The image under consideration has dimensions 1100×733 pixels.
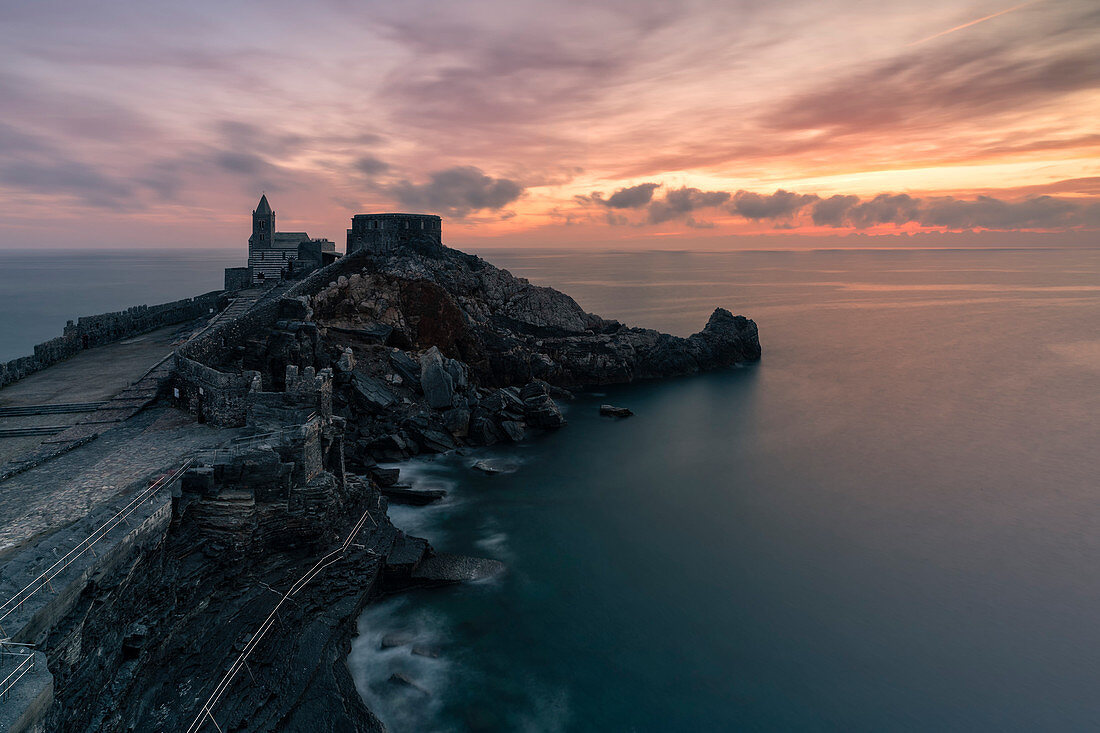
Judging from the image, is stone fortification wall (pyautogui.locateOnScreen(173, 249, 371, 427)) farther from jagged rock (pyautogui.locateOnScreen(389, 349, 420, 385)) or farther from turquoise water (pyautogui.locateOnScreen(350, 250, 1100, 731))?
jagged rock (pyautogui.locateOnScreen(389, 349, 420, 385))

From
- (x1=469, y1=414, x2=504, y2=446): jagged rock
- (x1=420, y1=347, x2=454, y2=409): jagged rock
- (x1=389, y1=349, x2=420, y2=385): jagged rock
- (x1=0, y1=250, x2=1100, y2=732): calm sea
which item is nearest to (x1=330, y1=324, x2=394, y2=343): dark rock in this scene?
(x1=389, y1=349, x2=420, y2=385): jagged rock

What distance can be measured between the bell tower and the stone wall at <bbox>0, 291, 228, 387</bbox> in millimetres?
11297

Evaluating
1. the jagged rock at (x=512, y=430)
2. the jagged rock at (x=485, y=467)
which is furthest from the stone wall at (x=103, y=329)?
the jagged rock at (x=512, y=430)

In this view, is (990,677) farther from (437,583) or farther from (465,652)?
(437,583)

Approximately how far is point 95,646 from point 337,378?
79.7 feet

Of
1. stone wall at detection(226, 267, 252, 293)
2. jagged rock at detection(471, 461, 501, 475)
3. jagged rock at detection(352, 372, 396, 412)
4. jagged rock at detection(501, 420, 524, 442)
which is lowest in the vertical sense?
jagged rock at detection(471, 461, 501, 475)

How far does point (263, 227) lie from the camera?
56.6 metres

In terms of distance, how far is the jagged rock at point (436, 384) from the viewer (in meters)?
37.8

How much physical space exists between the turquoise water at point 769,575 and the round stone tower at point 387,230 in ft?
87.7

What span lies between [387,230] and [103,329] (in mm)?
30684

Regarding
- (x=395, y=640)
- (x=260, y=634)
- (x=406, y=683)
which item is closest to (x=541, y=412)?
(x=395, y=640)

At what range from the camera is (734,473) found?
Result: 34.0 meters

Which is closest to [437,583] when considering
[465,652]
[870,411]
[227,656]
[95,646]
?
[465,652]

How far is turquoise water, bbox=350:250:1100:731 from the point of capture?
17.0m
